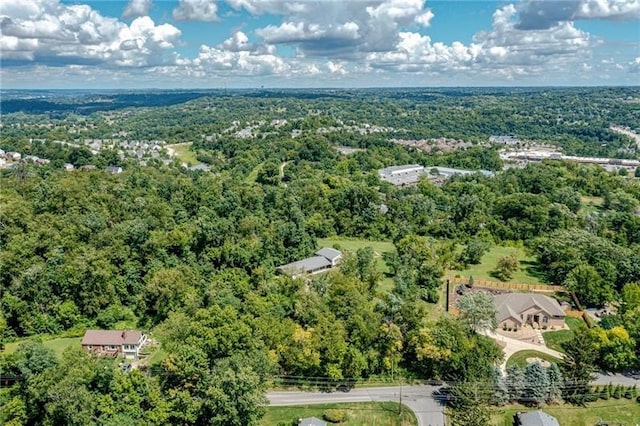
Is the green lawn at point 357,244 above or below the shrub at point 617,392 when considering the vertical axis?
above

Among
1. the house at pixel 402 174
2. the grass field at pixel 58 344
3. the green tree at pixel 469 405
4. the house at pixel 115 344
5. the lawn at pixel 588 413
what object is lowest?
Answer: the lawn at pixel 588 413

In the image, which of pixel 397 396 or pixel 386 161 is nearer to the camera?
pixel 397 396

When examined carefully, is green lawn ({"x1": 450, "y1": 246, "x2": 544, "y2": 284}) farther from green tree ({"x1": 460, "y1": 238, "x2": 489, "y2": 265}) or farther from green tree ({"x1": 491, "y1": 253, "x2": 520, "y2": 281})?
green tree ({"x1": 460, "y1": 238, "x2": 489, "y2": 265})

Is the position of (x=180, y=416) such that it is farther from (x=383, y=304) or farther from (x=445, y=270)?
(x=445, y=270)

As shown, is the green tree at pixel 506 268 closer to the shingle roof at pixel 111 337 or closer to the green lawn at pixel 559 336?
the green lawn at pixel 559 336

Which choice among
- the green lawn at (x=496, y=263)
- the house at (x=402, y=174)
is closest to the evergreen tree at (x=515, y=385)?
the green lawn at (x=496, y=263)

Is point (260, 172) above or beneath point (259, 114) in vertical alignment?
beneath

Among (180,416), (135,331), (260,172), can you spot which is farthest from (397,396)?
(260,172)
